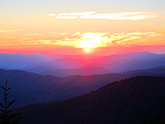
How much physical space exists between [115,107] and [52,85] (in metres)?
71.6

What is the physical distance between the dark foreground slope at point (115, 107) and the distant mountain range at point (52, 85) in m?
32.5

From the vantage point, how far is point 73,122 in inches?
911

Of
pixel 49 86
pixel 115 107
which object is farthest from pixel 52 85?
pixel 115 107

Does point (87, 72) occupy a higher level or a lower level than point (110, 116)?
higher

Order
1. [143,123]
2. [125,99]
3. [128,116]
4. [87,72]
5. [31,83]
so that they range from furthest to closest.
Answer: [87,72] → [31,83] → [125,99] → [128,116] → [143,123]

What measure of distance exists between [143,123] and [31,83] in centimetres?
9802

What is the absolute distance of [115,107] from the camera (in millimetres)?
23609

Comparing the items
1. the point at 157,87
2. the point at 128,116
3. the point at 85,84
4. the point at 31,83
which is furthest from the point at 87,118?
the point at 31,83

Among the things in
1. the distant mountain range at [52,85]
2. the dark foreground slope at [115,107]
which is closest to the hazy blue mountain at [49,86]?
the distant mountain range at [52,85]

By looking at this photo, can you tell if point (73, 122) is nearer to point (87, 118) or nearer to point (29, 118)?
point (87, 118)

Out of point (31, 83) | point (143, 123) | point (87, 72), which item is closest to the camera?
point (143, 123)

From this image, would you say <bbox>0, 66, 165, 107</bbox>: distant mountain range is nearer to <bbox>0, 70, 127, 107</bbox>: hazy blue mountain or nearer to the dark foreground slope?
<bbox>0, 70, 127, 107</bbox>: hazy blue mountain

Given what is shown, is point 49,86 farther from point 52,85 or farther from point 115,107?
point 115,107

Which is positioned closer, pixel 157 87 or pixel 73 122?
pixel 73 122
